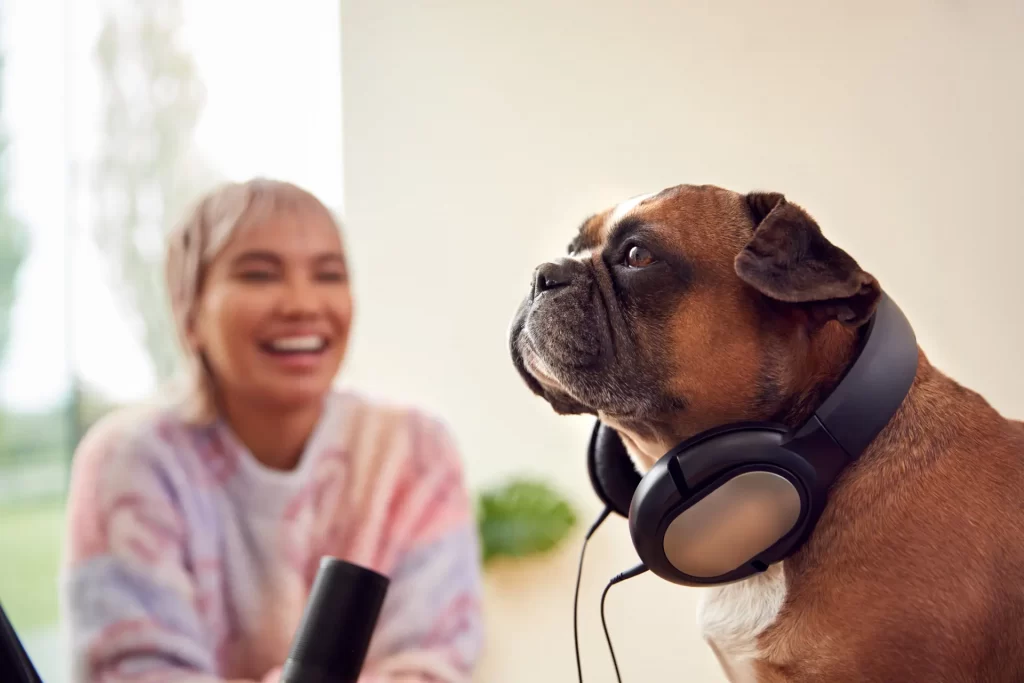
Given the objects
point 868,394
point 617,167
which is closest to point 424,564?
point 868,394

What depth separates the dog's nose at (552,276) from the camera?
0.89 meters

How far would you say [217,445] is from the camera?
0.88m

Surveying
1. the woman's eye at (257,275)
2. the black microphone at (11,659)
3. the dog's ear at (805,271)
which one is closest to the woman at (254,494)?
the woman's eye at (257,275)

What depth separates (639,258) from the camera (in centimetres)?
88

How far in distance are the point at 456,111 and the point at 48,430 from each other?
675 millimetres

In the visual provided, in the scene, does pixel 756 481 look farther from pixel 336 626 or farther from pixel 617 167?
pixel 617 167

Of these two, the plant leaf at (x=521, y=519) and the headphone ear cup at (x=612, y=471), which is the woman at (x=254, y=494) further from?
the headphone ear cup at (x=612, y=471)

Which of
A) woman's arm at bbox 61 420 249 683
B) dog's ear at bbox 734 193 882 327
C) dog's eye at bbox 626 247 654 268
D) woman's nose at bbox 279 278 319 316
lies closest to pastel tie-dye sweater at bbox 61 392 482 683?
woman's arm at bbox 61 420 249 683

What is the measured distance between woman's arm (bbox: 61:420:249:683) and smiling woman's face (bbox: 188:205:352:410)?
12 cm

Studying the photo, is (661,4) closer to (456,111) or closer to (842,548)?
(456,111)

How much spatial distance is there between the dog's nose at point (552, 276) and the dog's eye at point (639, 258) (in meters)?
0.07

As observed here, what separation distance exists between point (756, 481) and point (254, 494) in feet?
1.71

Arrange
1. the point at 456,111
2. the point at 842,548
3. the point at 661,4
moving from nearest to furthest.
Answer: the point at 842,548, the point at 456,111, the point at 661,4

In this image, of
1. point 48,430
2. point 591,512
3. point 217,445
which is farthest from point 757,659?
point 48,430
